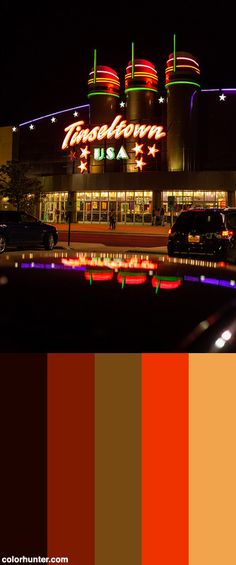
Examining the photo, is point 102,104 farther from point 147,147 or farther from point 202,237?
point 202,237

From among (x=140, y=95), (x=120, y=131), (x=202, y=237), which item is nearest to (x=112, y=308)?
(x=202, y=237)

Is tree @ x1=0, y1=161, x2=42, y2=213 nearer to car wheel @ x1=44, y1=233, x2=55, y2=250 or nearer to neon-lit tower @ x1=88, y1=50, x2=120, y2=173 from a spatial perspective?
neon-lit tower @ x1=88, y1=50, x2=120, y2=173

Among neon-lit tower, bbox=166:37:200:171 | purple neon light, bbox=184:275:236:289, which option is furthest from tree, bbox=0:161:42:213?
purple neon light, bbox=184:275:236:289

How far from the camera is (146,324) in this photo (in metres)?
3.71

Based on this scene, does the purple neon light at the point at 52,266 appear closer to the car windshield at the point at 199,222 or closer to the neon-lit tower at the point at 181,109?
the car windshield at the point at 199,222

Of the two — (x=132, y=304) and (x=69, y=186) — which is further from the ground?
(x=69, y=186)

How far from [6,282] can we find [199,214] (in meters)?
16.2

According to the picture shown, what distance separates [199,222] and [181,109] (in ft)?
140

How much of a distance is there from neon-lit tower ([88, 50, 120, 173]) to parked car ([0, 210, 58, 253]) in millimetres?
38450

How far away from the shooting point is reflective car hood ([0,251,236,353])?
2.99 m

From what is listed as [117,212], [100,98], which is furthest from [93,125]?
[117,212]

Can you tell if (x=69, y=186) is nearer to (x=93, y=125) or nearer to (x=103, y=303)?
(x=93, y=125)

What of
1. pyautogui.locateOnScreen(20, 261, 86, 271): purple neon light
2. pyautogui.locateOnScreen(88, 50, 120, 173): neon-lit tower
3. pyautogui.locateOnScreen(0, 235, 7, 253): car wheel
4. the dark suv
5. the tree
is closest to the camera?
pyautogui.locateOnScreen(20, 261, 86, 271): purple neon light

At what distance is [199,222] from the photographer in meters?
20.9
